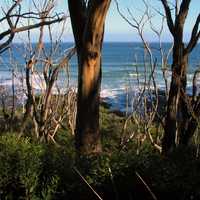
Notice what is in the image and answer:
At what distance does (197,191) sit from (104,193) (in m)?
0.82

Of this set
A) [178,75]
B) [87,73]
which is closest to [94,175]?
[87,73]

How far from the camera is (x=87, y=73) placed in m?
6.75

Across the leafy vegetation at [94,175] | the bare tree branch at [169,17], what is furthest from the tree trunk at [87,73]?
the leafy vegetation at [94,175]

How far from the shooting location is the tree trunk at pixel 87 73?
6609 millimetres

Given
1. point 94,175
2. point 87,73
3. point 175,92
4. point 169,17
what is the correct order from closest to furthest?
point 94,175, point 175,92, point 87,73, point 169,17

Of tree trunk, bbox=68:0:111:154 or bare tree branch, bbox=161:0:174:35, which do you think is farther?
bare tree branch, bbox=161:0:174:35

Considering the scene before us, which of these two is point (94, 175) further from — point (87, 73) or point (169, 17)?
point (169, 17)

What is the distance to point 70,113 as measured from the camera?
10.9 meters

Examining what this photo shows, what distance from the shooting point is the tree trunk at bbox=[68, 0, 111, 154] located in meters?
6.61

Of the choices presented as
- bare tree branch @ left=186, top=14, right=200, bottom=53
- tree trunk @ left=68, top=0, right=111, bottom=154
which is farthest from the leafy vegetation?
bare tree branch @ left=186, top=14, right=200, bottom=53

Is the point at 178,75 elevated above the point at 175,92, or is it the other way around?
the point at 178,75

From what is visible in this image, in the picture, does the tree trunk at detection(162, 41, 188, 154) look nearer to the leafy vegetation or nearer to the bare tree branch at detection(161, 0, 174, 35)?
the bare tree branch at detection(161, 0, 174, 35)

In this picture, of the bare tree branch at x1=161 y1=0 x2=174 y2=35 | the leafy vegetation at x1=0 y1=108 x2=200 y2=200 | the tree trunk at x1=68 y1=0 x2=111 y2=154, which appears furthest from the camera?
the bare tree branch at x1=161 y1=0 x2=174 y2=35

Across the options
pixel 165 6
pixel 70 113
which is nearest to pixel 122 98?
pixel 70 113
